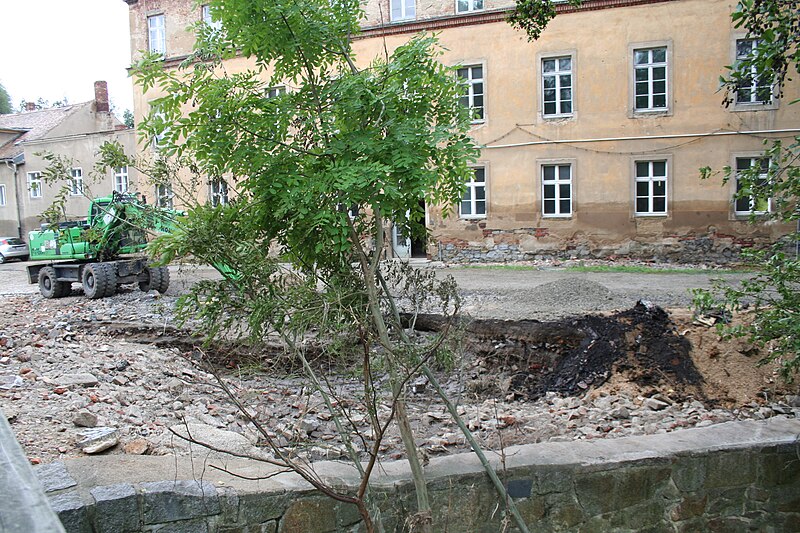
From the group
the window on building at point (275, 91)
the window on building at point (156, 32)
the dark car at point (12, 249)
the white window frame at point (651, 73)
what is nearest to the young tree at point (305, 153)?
the window on building at point (275, 91)

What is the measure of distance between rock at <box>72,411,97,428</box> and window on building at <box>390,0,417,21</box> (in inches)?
644

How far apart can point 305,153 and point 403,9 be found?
17.1 meters

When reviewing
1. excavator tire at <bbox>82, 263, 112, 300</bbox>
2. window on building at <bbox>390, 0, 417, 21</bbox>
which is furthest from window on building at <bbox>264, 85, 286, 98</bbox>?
window on building at <bbox>390, 0, 417, 21</bbox>

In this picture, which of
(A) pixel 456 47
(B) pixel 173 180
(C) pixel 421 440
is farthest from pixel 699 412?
(A) pixel 456 47

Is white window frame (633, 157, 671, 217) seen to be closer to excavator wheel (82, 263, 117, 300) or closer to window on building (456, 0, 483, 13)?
window on building (456, 0, 483, 13)

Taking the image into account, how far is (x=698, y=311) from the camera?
25.6 ft

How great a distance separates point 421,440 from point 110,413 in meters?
2.92

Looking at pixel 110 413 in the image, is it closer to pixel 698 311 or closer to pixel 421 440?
pixel 421 440

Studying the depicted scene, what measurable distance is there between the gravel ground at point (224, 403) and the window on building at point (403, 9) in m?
11.0

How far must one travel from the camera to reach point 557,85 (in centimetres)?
1830

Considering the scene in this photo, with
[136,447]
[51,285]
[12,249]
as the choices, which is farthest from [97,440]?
[12,249]

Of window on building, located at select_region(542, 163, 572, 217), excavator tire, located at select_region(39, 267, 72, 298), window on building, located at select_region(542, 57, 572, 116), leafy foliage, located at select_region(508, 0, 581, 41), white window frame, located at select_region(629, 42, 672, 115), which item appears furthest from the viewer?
window on building, located at select_region(542, 163, 572, 217)

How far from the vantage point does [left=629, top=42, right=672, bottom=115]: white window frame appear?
57.2ft

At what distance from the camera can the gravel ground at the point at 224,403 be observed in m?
5.18
